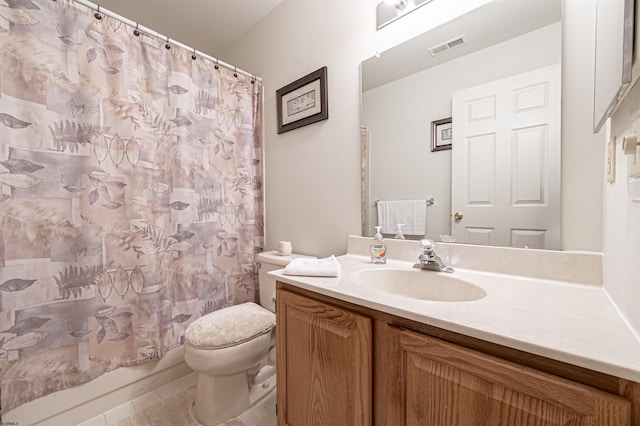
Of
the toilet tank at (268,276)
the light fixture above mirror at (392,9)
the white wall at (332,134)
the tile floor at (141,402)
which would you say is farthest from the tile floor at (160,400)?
the light fixture above mirror at (392,9)

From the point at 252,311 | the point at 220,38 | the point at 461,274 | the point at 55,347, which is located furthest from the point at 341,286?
the point at 220,38

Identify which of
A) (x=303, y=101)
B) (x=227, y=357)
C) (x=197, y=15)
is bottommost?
(x=227, y=357)

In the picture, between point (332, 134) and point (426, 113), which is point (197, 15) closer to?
point (332, 134)

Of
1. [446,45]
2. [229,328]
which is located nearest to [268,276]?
[229,328]

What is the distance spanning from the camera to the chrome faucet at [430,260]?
99 cm

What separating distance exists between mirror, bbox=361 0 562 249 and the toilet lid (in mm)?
708

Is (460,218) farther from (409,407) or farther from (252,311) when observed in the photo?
(252,311)

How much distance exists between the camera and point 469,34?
1.02 metres

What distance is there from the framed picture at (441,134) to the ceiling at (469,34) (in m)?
0.26

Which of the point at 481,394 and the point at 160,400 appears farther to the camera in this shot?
the point at 160,400

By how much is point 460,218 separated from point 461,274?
0.79 ft

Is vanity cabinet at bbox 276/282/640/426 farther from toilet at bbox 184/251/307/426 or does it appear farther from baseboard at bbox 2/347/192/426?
baseboard at bbox 2/347/192/426

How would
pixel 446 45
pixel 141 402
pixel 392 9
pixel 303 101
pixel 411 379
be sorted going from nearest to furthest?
pixel 411 379, pixel 446 45, pixel 392 9, pixel 141 402, pixel 303 101

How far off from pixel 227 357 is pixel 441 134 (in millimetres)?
1360
